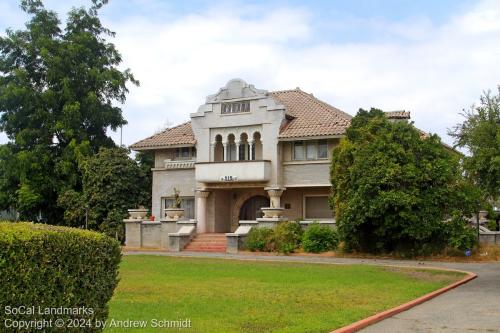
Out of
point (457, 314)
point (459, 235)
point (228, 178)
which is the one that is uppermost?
point (228, 178)

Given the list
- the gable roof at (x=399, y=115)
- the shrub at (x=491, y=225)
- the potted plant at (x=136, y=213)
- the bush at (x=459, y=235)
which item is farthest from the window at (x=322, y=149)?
the potted plant at (x=136, y=213)

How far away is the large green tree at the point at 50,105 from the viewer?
3888cm

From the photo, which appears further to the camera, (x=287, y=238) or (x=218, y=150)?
(x=218, y=150)

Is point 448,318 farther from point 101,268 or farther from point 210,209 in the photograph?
point 210,209

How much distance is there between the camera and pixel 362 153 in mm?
26922

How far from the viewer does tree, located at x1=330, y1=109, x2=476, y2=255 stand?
2573 centimetres

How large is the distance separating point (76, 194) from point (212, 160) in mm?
8869

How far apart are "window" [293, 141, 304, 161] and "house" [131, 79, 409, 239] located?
5 cm

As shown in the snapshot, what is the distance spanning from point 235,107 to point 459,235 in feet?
48.7

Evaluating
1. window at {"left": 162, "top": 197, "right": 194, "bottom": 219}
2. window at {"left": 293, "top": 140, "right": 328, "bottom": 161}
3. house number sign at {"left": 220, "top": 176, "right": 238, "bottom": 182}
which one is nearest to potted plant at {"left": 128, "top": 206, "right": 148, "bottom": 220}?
window at {"left": 162, "top": 197, "right": 194, "bottom": 219}

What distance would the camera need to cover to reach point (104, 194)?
3656 centimetres

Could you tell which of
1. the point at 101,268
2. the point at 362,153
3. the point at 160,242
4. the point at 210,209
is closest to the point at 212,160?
the point at 210,209

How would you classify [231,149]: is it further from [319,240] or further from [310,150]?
[319,240]

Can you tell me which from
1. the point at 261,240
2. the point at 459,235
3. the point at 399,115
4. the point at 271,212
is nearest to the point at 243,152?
the point at 271,212
